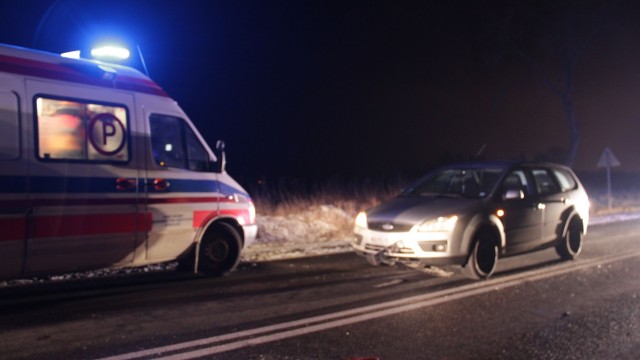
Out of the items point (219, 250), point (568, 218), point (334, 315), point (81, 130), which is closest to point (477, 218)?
point (568, 218)

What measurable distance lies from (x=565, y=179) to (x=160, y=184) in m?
6.71

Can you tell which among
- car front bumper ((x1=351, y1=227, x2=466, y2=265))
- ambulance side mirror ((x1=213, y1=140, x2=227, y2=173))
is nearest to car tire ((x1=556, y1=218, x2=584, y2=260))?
car front bumper ((x1=351, y1=227, x2=466, y2=265))

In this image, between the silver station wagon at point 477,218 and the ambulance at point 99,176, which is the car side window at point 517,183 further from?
the ambulance at point 99,176

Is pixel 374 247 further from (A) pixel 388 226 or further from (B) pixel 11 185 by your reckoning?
(B) pixel 11 185

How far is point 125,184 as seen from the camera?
726 cm

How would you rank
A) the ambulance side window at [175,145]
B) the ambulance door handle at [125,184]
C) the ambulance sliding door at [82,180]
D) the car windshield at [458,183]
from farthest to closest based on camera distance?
the car windshield at [458,183] → the ambulance side window at [175,145] → the ambulance door handle at [125,184] → the ambulance sliding door at [82,180]

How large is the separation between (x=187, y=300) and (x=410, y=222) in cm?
303

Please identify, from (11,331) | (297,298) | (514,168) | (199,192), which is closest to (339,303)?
(297,298)

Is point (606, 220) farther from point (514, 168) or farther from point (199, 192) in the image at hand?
point (199, 192)

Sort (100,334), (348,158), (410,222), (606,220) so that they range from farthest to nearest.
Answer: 1. (348,158)
2. (606,220)
3. (410,222)
4. (100,334)

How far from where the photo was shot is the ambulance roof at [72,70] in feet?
21.2

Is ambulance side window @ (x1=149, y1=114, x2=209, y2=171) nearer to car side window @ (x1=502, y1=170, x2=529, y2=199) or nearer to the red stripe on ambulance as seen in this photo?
the red stripe on ambulance

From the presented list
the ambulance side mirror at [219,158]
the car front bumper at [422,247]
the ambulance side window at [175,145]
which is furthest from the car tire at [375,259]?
the ambulance side window at [175,145]

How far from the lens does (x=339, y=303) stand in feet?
22.6
